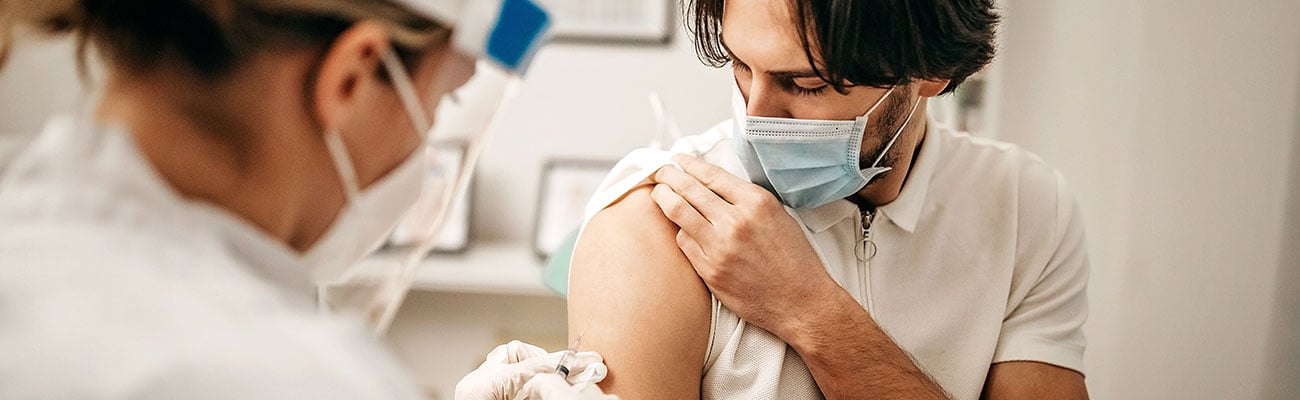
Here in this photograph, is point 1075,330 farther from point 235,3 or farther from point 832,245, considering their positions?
point 235,3

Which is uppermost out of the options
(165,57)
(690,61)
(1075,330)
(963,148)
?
(165,57)

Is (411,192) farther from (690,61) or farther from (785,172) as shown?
(690,61)

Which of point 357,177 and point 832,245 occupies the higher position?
point 357,177

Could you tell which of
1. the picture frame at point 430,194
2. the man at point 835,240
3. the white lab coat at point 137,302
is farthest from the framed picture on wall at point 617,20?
the white lab coat at point 137,302

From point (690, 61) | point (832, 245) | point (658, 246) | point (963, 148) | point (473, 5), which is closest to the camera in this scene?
point (473, 5)

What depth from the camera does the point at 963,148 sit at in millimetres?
1443

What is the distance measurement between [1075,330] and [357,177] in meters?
0.99

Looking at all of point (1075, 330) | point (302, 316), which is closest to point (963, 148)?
point (1075, 330)

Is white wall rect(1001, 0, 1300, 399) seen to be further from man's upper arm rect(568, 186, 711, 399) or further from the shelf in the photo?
the shelf

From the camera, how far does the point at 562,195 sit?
9.74ft

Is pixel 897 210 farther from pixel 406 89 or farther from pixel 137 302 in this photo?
pixel 137 302

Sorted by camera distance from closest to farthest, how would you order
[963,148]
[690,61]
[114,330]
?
[114,330], [963,148], [690,61]

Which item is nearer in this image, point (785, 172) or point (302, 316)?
point (302, 316)

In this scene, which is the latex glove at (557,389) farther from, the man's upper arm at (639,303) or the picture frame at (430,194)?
the picture frame at (430,194)
